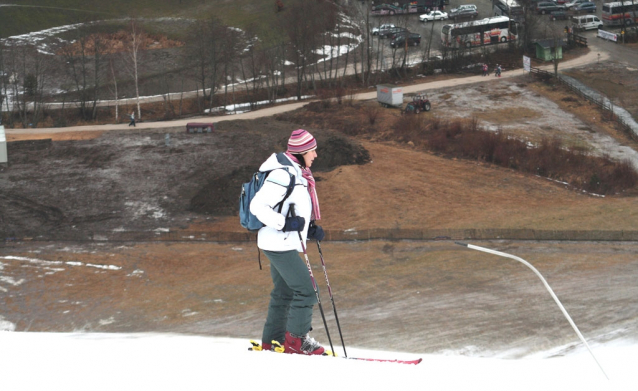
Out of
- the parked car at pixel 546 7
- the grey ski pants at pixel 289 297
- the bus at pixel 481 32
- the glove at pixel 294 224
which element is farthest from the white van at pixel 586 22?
the glove at pixel 294 224

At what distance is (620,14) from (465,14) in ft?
36.0

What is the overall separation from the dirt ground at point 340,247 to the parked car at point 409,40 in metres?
15.0

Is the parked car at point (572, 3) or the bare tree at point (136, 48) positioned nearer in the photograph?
the bare tree at point (136, 48)

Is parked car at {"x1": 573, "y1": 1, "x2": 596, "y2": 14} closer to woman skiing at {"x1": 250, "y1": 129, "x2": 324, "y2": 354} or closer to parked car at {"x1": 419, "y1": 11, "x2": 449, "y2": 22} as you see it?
parked car at {"x1": 419, "y1": 11, "x2": 449, "y2": 22}

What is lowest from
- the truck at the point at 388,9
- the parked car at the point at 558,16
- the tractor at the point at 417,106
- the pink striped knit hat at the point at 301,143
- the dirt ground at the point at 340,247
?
the dirt ground at the point at 340,247

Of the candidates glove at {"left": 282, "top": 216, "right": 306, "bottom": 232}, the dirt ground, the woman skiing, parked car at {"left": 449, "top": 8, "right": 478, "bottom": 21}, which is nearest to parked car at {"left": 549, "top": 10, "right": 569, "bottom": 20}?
parked car at {"left": 449, "top": 8, "right": 478, "bottom": 21}

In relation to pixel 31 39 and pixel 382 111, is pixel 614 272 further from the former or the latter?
pixel 31 39

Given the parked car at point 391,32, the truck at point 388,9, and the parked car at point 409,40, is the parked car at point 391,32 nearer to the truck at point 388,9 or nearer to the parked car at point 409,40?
the parked car at point 409,40

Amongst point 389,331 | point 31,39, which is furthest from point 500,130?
point 31,39

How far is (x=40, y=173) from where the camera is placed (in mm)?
26672

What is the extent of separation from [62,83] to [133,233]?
2990 cm

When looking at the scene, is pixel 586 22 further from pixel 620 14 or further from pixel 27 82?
pixel 27 82

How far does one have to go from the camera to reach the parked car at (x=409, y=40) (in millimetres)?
49225

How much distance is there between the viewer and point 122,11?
2328 inches
